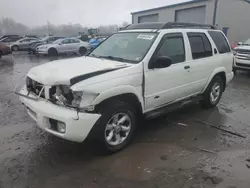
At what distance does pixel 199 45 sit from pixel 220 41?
1.02 metres

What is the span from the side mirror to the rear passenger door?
3.46 ft

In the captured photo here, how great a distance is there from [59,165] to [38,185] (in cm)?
48

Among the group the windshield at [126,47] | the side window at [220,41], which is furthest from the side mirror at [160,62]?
the side window at [220,41]

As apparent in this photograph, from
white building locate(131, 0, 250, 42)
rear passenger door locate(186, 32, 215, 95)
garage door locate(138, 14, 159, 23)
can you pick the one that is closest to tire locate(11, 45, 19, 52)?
garage door locate(138, 14, 159, 23)

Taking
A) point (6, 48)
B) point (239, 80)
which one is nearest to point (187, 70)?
point (239, 80)

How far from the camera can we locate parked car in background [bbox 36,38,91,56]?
20.0 meters

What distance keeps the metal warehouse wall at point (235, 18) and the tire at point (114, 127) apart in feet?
66.5

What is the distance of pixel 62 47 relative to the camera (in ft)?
66.4

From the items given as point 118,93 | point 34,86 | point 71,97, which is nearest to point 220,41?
point 118,93

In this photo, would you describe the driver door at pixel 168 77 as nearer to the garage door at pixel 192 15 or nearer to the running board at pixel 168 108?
the running board at pixel 168 108

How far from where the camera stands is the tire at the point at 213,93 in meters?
5.71

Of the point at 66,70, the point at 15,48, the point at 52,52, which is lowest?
the point at 15,48

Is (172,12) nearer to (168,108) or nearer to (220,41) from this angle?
(220,41)

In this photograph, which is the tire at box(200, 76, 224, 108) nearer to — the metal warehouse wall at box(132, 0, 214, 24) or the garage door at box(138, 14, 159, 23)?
the metal warehouse wall at box(132, 0, 214, 24)
